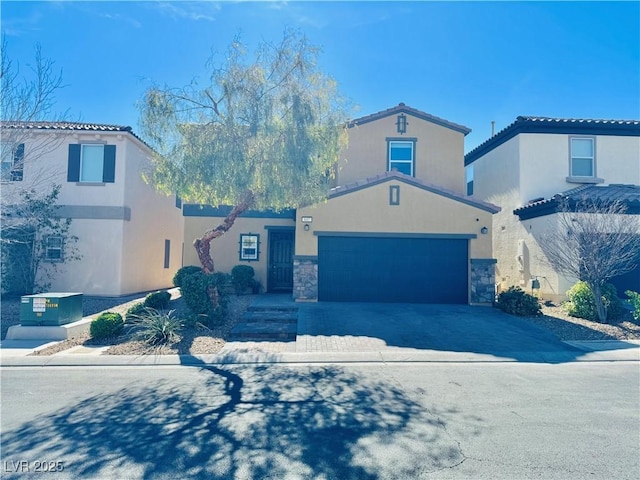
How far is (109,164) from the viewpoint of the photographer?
13539 mm

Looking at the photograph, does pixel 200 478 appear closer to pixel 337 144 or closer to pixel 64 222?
pixel 337 144

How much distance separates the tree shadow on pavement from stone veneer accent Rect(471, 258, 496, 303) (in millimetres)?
8050

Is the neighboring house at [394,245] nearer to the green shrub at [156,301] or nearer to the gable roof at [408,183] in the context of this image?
the gable roof at [408,183]

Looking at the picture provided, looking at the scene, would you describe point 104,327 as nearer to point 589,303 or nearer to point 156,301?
point 156,301

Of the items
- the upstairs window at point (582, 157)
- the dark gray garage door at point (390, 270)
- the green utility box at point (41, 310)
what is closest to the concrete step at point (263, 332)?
the dark gray garage door at point (390, 270)

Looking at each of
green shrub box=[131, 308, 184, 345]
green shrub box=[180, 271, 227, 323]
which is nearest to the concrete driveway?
green shrub box=[180, 271, 227, 323]

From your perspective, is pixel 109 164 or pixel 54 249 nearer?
pixel 54 249

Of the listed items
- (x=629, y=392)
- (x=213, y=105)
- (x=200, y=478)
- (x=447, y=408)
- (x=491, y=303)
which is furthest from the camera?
(x=491, y=303)

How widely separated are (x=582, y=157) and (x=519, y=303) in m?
8.04

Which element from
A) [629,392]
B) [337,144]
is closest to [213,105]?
→ [337,144]

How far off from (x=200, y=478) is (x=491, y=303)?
1170 centimetres

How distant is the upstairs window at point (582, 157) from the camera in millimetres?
14898

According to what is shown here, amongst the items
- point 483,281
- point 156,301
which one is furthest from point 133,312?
point 483,281

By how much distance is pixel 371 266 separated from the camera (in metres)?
12.9
